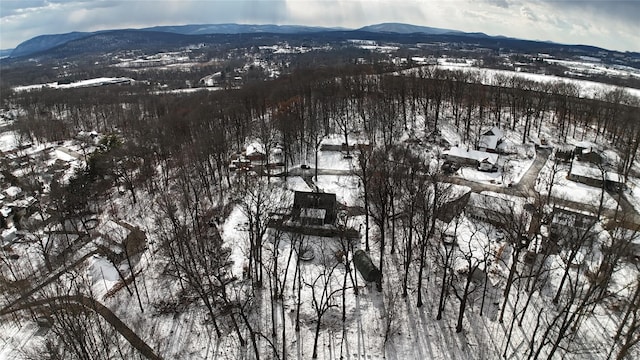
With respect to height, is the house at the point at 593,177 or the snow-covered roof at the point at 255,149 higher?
the snow-covered roof at the point at 255,149

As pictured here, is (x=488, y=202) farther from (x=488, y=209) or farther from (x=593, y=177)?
(x=593, y=177)

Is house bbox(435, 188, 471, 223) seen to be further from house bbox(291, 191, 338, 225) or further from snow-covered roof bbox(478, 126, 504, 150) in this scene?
snow-covered roof bbox(478, 126, 504, 150)

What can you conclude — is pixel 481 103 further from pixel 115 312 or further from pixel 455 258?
pixel 115 312

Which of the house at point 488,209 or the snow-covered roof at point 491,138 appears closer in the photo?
the house at point 488,209

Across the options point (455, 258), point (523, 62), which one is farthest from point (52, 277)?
point (523, 62)

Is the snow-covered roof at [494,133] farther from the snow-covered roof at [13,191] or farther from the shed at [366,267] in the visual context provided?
the snow-covered roof at [13,191]

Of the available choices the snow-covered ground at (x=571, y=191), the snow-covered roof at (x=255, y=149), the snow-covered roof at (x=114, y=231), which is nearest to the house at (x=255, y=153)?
the snow-covered roof at (x=255, y=149)
